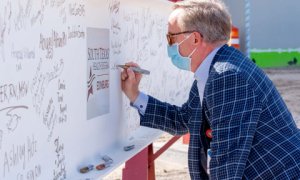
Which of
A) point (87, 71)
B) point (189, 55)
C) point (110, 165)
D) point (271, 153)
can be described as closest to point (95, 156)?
point (110, 165)

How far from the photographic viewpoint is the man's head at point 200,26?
2439 millimetres

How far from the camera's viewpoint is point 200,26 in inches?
96.3

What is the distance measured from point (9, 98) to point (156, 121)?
1.28 m

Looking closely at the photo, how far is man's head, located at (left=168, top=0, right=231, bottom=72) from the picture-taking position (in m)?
2.44

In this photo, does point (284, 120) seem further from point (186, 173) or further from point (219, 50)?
point (186, 173)

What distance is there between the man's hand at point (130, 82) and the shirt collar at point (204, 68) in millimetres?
Result: 489

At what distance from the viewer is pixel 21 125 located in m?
1.98

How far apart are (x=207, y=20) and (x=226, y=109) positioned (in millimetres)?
392

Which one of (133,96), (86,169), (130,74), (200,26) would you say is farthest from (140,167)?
(200,26)

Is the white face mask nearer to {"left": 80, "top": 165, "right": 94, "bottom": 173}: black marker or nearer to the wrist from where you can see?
the wrist
